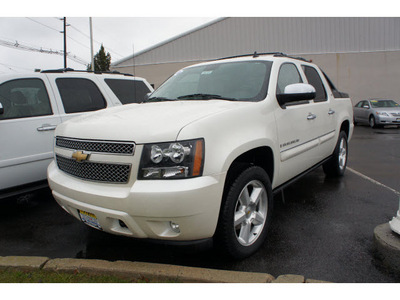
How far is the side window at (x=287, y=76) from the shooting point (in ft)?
11.3

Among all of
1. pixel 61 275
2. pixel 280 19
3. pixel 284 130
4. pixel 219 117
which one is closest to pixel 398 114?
pixel 280 19

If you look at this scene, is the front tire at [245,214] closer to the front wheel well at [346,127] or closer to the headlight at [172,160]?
the headlight at [172,160]

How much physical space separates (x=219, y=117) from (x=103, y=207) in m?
1.12

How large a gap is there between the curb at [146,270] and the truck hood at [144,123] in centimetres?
101

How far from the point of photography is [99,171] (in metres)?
2.44

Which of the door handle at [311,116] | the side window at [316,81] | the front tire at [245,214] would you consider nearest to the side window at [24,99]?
the front tire at [245,214]

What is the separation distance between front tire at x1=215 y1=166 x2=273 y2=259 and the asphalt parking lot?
0.15 meters

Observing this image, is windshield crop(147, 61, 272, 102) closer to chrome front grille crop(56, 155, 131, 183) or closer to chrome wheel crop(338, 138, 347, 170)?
chrome front grille crop(56, 155, 131, 183)

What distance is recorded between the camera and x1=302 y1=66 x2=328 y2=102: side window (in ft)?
14.3

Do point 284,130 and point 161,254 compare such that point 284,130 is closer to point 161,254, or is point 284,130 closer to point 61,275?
point 161,254

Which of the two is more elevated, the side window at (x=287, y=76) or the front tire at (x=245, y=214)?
the side window at (x=287, y=76)

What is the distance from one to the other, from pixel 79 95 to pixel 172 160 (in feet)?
10.3

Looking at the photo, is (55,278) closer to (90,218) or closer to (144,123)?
(90,218)

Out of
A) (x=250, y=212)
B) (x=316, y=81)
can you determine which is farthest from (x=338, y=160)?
(x=250, y=212)
